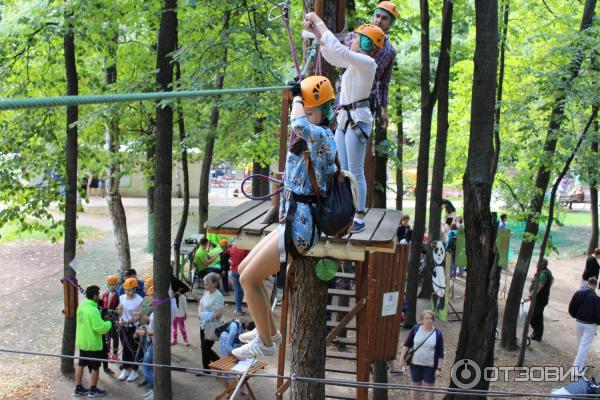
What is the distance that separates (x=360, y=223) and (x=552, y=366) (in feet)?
28.3

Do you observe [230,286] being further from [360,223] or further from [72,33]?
[360,223]

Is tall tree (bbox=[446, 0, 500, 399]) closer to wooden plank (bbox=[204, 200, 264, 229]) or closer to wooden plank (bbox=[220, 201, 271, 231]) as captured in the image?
wooden plank (bbox=[220, 201, 271, 231])

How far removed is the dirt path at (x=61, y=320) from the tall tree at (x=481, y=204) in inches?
122

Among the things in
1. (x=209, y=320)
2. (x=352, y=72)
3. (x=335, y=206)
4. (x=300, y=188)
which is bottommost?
(x=209, y=320)

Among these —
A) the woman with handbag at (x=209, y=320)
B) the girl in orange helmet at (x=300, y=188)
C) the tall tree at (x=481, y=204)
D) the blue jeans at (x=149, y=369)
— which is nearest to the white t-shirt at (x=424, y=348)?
the tall tree at (x=481, y=204)

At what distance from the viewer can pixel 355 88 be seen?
5.73 meters

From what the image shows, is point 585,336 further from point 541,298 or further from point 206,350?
point 206,350

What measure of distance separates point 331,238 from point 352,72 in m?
1.52

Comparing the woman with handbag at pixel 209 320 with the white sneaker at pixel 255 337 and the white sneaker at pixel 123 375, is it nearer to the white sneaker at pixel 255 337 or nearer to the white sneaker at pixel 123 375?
the white sneaker at pixel 123 375

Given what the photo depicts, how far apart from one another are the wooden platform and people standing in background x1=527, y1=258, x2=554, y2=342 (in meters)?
7.62

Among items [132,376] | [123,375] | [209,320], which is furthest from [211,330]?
[123,375]

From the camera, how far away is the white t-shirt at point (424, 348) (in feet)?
30.9

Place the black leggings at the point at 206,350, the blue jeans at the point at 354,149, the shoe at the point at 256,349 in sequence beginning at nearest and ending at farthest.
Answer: the shoe at the point at 256,349 < the blue jeans at the point at 354,149 < the black leggings at the point at 206,350

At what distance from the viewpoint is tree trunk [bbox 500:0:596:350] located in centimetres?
1110
